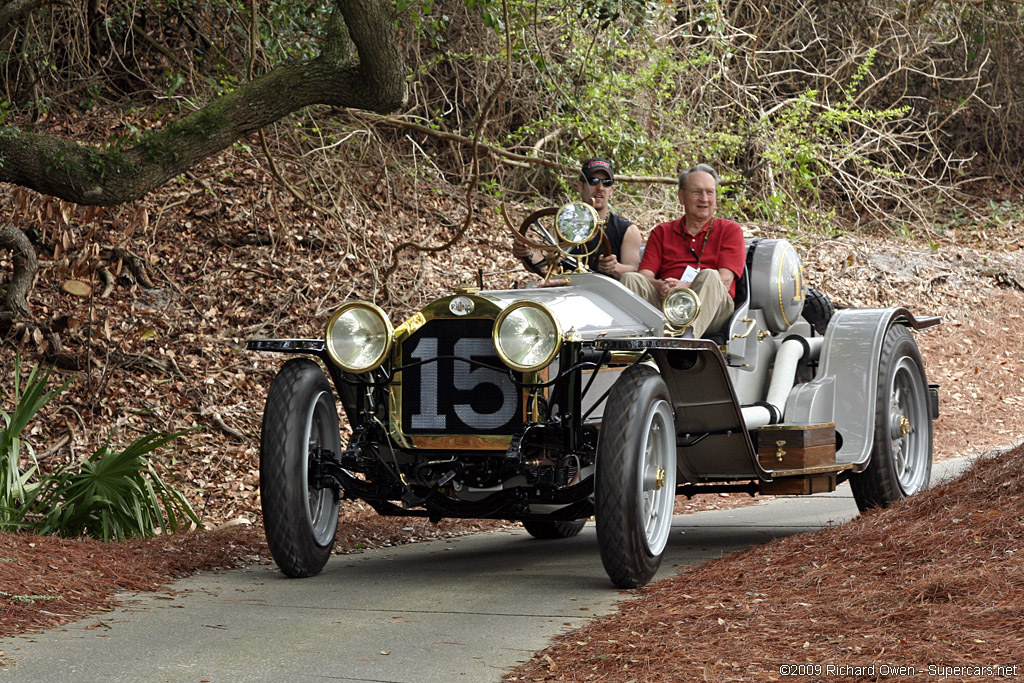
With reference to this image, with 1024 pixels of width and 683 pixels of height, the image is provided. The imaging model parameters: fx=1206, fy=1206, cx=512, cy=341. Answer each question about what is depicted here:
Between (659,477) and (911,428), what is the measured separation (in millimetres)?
2660

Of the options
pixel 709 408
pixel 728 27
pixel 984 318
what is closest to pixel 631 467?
pixel 709 408

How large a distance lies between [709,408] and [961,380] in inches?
334

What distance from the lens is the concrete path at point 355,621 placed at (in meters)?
4.04

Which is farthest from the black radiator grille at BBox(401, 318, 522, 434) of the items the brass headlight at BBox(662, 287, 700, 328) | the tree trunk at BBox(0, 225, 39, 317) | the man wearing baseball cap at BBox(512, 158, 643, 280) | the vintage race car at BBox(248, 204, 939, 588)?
the tree trunk at BBox(0, 225, 39, 317)

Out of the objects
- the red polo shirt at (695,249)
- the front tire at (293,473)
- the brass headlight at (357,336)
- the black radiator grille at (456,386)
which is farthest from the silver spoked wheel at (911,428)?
the front tire at (293,473)

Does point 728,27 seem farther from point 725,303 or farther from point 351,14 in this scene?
point 725,303

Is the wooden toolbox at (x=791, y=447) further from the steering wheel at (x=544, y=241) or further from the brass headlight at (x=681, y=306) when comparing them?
the steering wheel at (x=544, y=241)

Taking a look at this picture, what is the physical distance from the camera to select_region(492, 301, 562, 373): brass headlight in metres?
5.27

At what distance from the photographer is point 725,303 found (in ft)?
20.8

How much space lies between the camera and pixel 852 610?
4.24m

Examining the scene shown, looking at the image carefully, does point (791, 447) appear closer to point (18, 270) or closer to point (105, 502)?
point (105, 502)

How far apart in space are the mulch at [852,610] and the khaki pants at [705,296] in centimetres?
122

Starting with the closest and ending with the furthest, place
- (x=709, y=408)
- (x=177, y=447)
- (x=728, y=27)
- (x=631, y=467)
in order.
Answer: (x=631, y=467) → (x=709, y=408) → (x=177, y=447) → (x=728, y=27)

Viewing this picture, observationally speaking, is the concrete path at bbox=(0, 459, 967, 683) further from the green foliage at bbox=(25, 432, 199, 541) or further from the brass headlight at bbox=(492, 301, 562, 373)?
the green foliage at bbox=(25, 432, 199, 541)
